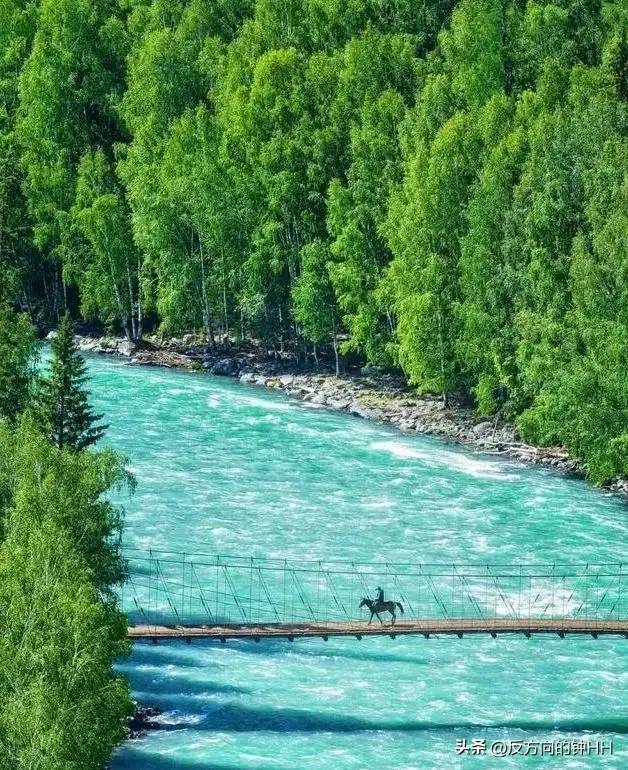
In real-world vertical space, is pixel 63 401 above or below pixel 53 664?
above

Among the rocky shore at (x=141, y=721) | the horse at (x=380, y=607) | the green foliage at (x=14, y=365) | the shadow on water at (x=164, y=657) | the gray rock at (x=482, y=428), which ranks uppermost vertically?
the green foliage at (x=14, y=365)

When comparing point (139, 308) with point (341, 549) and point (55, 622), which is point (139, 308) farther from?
point (55, 622)

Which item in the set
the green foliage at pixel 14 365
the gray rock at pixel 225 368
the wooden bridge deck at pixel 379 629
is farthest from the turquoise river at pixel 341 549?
the green foliage at pixel 14 365

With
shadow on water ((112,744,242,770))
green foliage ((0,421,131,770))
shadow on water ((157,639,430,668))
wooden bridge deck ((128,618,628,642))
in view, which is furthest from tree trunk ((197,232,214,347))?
shadow on water ((112,744,242,770))

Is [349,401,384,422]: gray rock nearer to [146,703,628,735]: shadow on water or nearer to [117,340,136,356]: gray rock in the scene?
[117,340,136,356]: gray rock

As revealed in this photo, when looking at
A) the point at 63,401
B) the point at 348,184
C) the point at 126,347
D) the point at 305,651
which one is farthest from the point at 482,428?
the point at 305,651

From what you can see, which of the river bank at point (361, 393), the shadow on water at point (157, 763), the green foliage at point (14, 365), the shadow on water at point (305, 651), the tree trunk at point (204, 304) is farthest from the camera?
the tree trunk at point (204, 304)

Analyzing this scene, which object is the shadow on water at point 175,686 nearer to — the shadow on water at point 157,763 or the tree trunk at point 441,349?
the shadow on water at point 157,763
